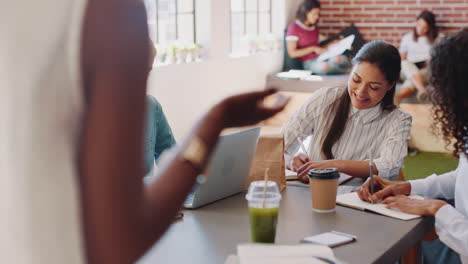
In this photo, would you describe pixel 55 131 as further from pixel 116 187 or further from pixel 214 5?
pixel 214 5

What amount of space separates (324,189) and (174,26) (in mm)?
4404

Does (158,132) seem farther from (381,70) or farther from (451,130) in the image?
(451,130)

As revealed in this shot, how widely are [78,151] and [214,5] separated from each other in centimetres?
580

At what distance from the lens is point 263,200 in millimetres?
1716

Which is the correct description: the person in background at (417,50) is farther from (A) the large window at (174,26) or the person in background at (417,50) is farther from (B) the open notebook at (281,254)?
(B) the open notebook at (281,254)

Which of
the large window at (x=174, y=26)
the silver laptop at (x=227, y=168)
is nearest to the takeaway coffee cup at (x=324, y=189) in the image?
the silver laptop at (x=227, y=168)

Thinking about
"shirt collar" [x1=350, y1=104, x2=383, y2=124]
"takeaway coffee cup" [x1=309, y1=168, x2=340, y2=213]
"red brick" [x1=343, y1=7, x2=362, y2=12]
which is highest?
"red brick" [x1=343, y1=7, x2=362, y2=12]

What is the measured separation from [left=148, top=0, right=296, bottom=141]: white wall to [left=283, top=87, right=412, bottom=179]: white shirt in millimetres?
2606

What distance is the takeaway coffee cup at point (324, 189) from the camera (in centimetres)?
208

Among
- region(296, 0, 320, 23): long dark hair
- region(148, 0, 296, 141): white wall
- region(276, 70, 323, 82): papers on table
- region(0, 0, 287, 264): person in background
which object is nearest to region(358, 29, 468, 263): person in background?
region(0, 0, 287, 264): person in background

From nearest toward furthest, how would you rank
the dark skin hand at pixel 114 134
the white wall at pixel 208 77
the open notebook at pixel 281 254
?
1. the dark skin hand at pixel 114 134
2. the open notebook at pixel 281 254
3. the white wall at pixel 208 77

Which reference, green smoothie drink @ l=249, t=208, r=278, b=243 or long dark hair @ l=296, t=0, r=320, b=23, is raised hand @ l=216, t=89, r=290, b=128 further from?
long dark hair @ l=296, t=0, r=320, b=23

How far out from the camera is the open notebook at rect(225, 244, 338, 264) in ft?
4.91

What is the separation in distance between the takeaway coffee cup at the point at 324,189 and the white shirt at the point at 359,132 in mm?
610
